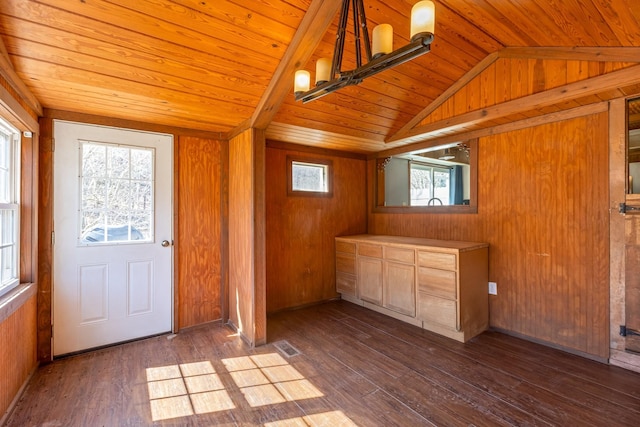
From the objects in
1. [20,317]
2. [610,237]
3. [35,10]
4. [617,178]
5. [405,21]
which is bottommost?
[20,317]

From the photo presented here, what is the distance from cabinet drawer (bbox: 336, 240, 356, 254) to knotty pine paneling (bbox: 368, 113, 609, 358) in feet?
4.49

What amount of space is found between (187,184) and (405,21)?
252cm

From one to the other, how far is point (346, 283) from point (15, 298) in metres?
3.25

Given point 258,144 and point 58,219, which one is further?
point 258,144

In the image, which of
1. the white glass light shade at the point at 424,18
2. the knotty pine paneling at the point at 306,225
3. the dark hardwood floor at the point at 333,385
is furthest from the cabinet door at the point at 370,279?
the white glass light shade at the point at 424,18

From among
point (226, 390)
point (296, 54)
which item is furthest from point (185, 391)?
point (296, 54)

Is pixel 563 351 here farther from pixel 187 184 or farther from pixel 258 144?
pixel 187 184

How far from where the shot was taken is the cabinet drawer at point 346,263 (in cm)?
408

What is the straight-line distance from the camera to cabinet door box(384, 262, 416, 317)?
10.9 feet

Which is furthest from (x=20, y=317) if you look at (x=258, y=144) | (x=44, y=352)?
(x=258, y=144)

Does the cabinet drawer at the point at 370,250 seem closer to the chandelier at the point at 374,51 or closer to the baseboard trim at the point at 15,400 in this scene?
the chandelier at the point at 374,51

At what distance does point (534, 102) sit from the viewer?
260 centimetres

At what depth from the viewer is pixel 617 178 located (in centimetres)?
241

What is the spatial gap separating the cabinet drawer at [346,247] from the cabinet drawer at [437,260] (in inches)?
40.9
